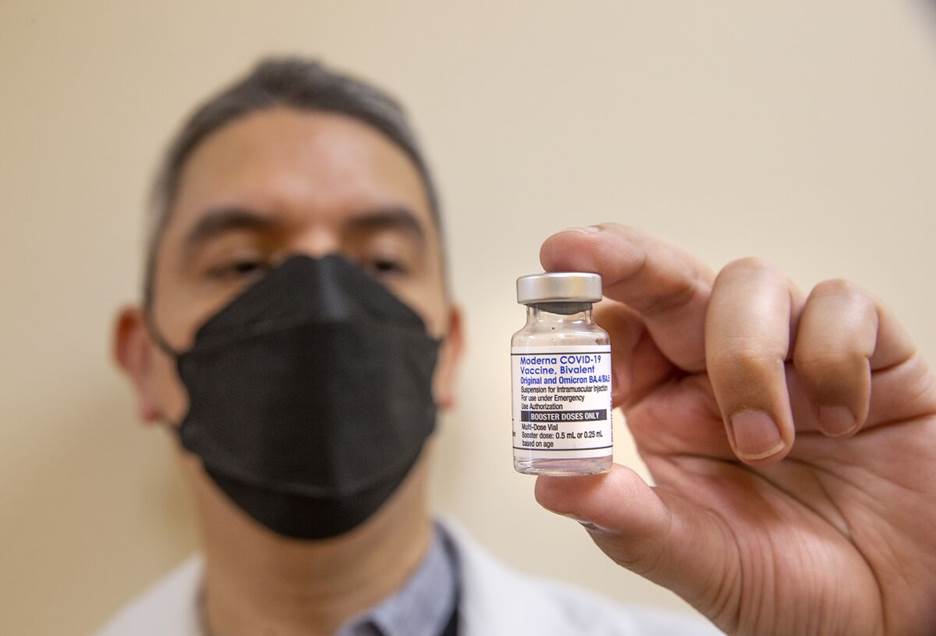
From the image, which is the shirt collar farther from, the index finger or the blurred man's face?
the index finger

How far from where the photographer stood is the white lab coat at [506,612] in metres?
1.07

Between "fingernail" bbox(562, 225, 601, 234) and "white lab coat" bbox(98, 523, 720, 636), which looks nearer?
"fingernail" bbox(562, 225, 601, 234)

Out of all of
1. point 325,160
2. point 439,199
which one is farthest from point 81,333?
point 439,199

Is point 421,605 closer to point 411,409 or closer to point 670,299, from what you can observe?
point 411,409

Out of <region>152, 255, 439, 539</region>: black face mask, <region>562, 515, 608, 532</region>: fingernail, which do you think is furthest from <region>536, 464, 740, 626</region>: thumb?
<region>152, 255, 439, 539</region>: black face mask

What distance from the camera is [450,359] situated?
3.96 feet

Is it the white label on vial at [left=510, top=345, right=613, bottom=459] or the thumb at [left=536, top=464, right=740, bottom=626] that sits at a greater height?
the white label on vial at [left=510, top=345, right=613, bottom=459]

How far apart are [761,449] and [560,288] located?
0.22 metres

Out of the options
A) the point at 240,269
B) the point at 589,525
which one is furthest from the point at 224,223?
the point at 589,525

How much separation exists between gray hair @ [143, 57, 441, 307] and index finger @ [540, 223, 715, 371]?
25.6 inches

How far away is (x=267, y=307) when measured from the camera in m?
0.95

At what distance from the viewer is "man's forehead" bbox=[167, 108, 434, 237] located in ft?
3.69

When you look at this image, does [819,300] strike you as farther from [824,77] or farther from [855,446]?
[824,77]

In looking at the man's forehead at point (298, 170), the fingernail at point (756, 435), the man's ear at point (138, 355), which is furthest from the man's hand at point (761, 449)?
the man's ear at point (138, 355)
